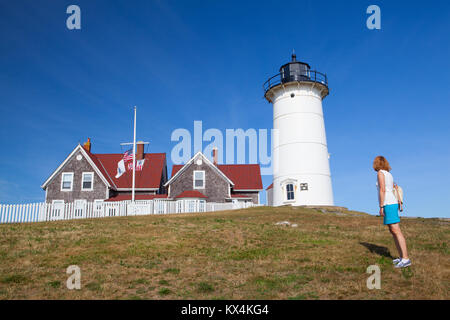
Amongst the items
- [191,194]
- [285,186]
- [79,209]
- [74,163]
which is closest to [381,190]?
[285,186]

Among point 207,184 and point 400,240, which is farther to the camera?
point 207,184

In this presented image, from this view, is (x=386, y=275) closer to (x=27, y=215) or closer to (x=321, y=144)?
(x=27, y=215)

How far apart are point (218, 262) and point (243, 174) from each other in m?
30.9

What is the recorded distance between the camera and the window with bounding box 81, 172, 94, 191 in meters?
35.3

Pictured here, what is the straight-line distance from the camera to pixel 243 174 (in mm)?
40406

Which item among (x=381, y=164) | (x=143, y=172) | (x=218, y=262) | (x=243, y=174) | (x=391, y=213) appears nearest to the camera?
(x=391, y=213)

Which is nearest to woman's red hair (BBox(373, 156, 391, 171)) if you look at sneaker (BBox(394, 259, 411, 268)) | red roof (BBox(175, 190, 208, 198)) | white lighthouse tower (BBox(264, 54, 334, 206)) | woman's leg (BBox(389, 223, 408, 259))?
woman's leg (BBox(389, 223, 408, 259))

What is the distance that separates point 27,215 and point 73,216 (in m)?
4.67

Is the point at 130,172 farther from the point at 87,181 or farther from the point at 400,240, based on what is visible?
the point at 400,240

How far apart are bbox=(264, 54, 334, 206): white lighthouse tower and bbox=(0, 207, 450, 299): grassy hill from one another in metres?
14.7

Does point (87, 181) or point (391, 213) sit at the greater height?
point (87, 181)

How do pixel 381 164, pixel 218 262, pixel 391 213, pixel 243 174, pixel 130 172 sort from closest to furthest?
pixel 391 213
pixel 381 164
pixel 218 262
pixel 130 172
pixel 243 174

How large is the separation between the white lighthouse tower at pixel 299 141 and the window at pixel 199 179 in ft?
27.0

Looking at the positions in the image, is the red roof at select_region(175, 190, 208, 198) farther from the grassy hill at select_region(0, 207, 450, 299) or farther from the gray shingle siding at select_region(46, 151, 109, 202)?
the grassy hill at select_region(0, 207, 450, 299)
